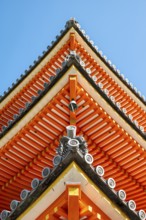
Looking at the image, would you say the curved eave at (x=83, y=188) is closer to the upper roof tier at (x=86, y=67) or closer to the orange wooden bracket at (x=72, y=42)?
the upper roof tier at (x=86, y=67)

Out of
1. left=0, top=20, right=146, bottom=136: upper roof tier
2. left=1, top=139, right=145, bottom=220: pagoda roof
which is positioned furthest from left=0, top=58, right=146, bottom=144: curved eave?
left=0, top=20, right=146, bottom=136: upper roof tier

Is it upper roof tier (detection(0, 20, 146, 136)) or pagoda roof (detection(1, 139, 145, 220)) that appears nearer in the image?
pagoda roof (detection(1, 139, 145, 220))

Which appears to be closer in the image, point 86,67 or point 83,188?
point 83,188

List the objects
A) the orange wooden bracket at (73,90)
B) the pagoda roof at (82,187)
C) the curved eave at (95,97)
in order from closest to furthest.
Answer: the pagoda roof at (82,187) < the orange wooden bracket at (73,90) < the curved eave at (95,97)

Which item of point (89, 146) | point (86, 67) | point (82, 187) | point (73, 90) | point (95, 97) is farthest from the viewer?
point (86, 67)

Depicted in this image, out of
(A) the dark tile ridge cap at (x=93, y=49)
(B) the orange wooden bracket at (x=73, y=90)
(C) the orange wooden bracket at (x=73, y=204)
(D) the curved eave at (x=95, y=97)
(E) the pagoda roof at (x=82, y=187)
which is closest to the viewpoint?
(C) the orange wooden bracket at (x=73, y=204)

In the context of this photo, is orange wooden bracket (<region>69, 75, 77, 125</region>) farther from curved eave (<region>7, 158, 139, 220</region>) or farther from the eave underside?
curved eave (<region>7, 158, 139, 220</region>)

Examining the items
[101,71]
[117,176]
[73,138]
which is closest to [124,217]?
[73,138]

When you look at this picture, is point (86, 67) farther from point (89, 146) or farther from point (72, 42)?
point (89, 146)

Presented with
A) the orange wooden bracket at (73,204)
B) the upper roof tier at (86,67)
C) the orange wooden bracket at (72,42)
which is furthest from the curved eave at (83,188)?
the orange wooden bracket at (72,42)

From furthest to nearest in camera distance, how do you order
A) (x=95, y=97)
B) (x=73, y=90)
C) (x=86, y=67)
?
(x=86, y=67), (x=95, y=97), (x=73, y=90)

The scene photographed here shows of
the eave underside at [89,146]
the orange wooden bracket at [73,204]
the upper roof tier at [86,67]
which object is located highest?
the upper roof tier at [86,67]

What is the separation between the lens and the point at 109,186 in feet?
19.8

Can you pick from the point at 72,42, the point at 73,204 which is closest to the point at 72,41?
the point at 72,42
